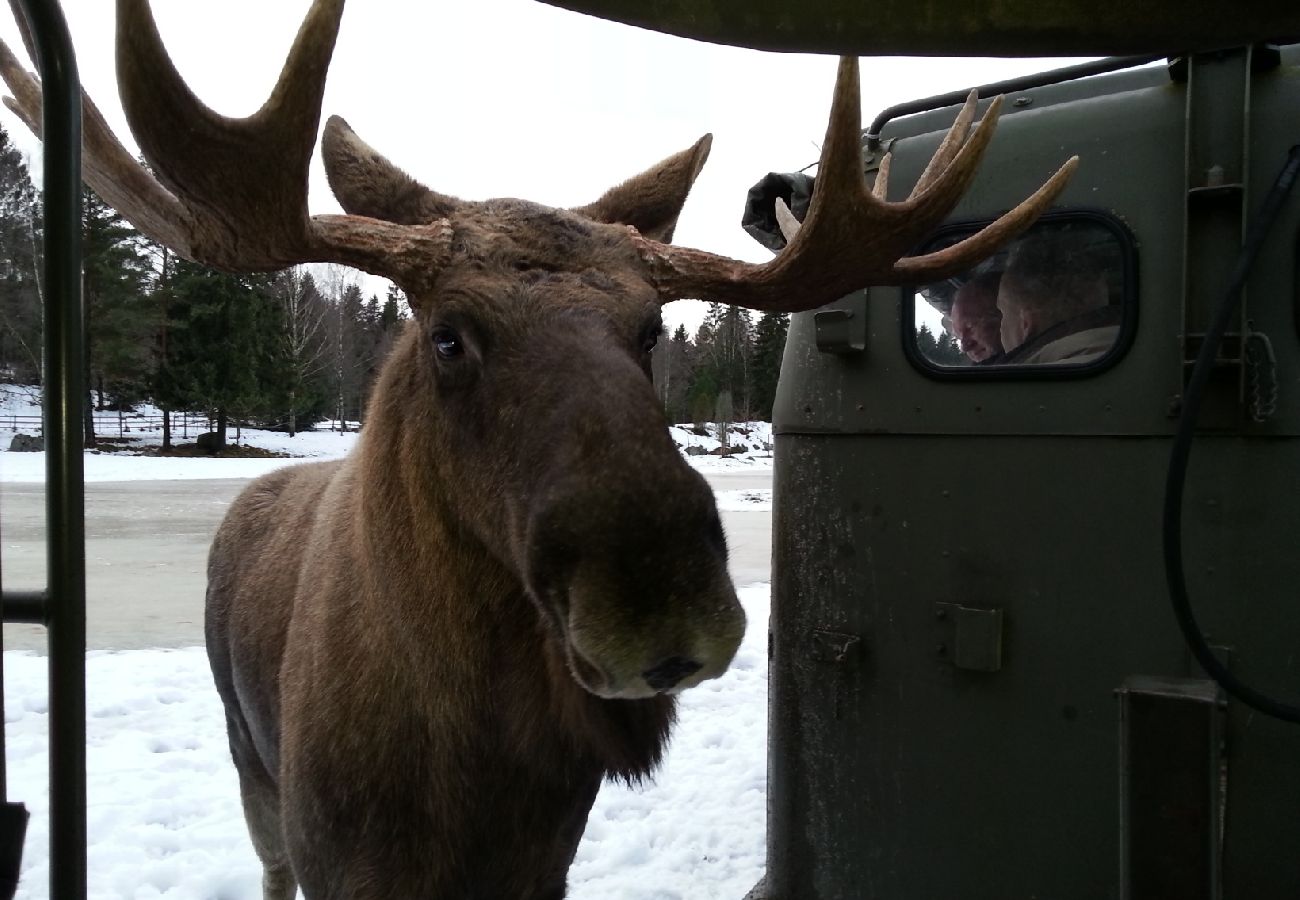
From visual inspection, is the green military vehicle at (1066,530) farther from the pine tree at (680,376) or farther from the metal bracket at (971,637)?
the pine tree at (680,376)

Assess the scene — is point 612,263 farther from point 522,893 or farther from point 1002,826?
point 1002,826

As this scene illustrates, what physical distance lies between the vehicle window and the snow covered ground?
109 inches

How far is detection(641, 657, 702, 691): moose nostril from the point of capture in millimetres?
1619

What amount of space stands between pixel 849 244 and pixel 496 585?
1.38m

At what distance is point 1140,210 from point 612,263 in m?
1.65

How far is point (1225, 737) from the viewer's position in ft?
7.91

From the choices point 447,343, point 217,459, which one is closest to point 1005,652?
point 447,343

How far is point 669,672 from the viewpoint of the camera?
164cm

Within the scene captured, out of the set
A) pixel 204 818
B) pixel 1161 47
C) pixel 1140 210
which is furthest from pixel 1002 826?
pixel 204 818

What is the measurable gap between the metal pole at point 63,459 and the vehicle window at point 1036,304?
2.46 metres

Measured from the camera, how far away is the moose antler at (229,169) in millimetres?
1655

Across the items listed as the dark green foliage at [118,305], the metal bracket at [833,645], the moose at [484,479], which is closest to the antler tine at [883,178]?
the moose at [484,479]

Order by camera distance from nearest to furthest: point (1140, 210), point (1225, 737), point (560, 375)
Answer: point (560, 375) < point (1225, 737) < point (1140, 210)

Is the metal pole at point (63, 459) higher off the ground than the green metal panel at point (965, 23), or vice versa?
the green metal panel at point (965, 23)
